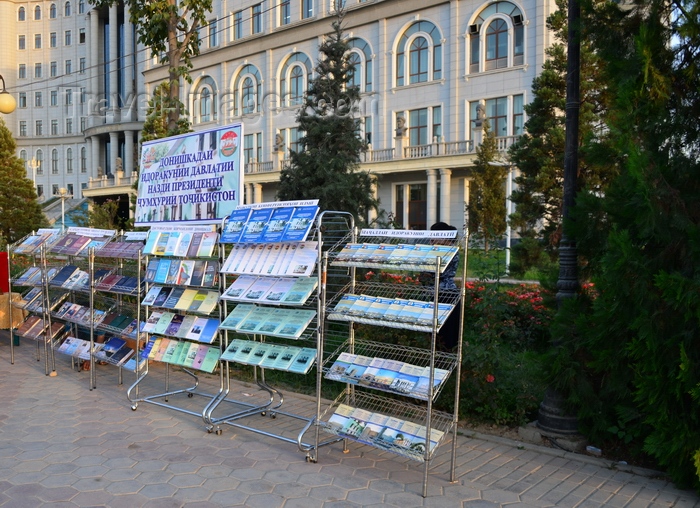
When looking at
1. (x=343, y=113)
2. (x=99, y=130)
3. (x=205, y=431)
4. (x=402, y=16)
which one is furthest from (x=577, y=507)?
(x=99, y=130)

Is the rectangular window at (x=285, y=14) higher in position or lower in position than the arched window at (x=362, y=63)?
higher

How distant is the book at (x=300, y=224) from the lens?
5.48 metres

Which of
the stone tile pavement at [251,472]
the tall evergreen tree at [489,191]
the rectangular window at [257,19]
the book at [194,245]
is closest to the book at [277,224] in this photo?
the book at [194,245]

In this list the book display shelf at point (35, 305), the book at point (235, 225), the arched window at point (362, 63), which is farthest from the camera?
the arched window at point (362, 63)

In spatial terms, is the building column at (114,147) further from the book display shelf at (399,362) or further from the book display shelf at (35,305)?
the book display shelf at (399,362)

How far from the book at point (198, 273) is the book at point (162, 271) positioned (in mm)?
440

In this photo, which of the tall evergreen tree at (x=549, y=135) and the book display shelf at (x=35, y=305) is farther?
the tall evergreen tree at (x=549, y=135)

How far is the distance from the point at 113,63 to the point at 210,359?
68893 millimetres

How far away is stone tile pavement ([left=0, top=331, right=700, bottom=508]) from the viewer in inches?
176

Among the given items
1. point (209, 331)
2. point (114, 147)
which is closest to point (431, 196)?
point (209, 331)

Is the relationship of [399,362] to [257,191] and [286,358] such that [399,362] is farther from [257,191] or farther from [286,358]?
[257,191]

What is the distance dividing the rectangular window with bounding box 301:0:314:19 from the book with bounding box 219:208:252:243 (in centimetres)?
3680

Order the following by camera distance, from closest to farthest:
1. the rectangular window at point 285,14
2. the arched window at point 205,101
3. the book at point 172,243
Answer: the book at point 172,243, the rectangular window at point 285,14, the arched window at point 205,101

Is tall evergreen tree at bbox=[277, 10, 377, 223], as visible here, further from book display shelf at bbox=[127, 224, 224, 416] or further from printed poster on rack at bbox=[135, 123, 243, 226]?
book display shelf at bbox=[127, 224, 224, 416]
